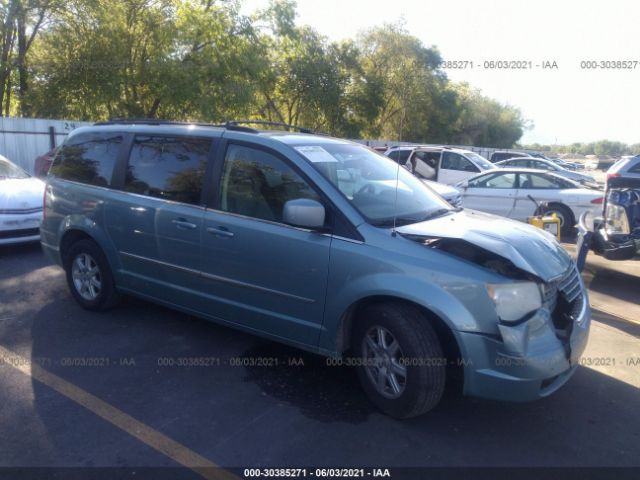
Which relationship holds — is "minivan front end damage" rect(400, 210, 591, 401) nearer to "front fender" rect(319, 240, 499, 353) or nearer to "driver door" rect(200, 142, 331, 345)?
"front fender" rect(319, 240, 499, 353)

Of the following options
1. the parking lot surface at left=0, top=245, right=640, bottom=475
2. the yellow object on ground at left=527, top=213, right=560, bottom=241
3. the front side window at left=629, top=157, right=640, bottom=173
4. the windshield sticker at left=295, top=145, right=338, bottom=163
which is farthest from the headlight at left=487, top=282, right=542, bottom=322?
the front side window at left=629, top=157, right=640, bottom=173

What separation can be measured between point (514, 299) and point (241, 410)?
1936 mm

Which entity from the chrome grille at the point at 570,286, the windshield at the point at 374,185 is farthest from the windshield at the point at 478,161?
the chrome grille at the point at 570,286

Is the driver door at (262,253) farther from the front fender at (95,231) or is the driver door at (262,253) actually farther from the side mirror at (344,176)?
the front fender at (95,231)

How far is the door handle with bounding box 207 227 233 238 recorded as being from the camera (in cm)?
426

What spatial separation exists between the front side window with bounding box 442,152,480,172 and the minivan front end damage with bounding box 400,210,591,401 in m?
12.2

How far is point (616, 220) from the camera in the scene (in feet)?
24.3

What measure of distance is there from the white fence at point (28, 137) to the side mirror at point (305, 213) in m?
14.9

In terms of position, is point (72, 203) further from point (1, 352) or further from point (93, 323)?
point (1, 352)

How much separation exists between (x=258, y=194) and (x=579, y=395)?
112 inches

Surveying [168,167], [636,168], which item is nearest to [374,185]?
[168,167]

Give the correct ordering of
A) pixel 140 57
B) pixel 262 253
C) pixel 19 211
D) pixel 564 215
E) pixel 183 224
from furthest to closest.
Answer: pixel 140 57 → pixel 564 215 → pixel 19 211 → pixel 183 224 → pixel 262 253

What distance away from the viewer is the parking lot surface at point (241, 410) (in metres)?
3.25

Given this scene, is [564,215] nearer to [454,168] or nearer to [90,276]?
[454,168]
